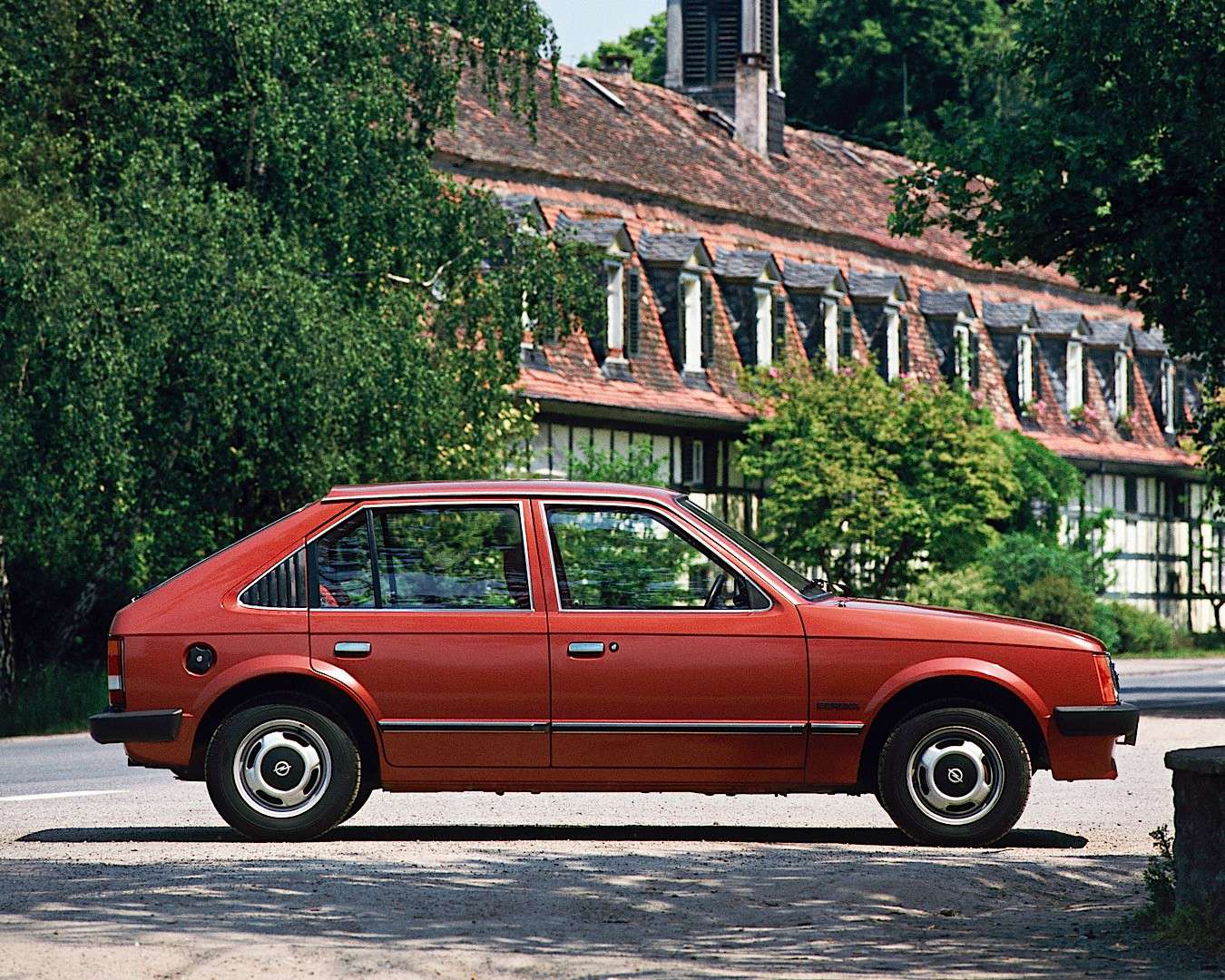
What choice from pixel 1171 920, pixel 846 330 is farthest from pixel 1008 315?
pixel 1171 920

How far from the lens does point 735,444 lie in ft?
151

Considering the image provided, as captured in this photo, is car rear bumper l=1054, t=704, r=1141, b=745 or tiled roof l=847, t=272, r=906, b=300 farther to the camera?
tiled roof l=847, t=272, r=906, b=300

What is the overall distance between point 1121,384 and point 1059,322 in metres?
3.49

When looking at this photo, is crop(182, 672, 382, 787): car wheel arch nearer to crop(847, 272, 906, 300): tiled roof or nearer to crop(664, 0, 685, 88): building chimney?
crop(847, 272, 906, 300): tiled roof

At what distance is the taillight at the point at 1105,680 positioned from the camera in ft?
39.3

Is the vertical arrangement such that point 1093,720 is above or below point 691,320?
below

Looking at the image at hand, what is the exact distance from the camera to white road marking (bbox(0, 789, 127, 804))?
15336 mm

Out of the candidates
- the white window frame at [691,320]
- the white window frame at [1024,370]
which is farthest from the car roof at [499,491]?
the white window frame at [1024,370]

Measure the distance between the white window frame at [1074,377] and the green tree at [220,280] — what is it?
28597 millimetres

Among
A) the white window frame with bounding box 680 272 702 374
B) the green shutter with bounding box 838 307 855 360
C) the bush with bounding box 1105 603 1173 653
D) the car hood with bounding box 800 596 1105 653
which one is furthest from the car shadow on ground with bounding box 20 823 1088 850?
the green shutter with bounding box 838 307 855 360

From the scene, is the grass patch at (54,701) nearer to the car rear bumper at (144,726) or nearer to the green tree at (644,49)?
the car rear bumper at (144,726)

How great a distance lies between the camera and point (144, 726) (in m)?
11.8

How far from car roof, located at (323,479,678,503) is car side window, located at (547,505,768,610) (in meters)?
0.09

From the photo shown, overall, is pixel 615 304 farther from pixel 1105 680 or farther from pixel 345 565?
pixel 1105 680
